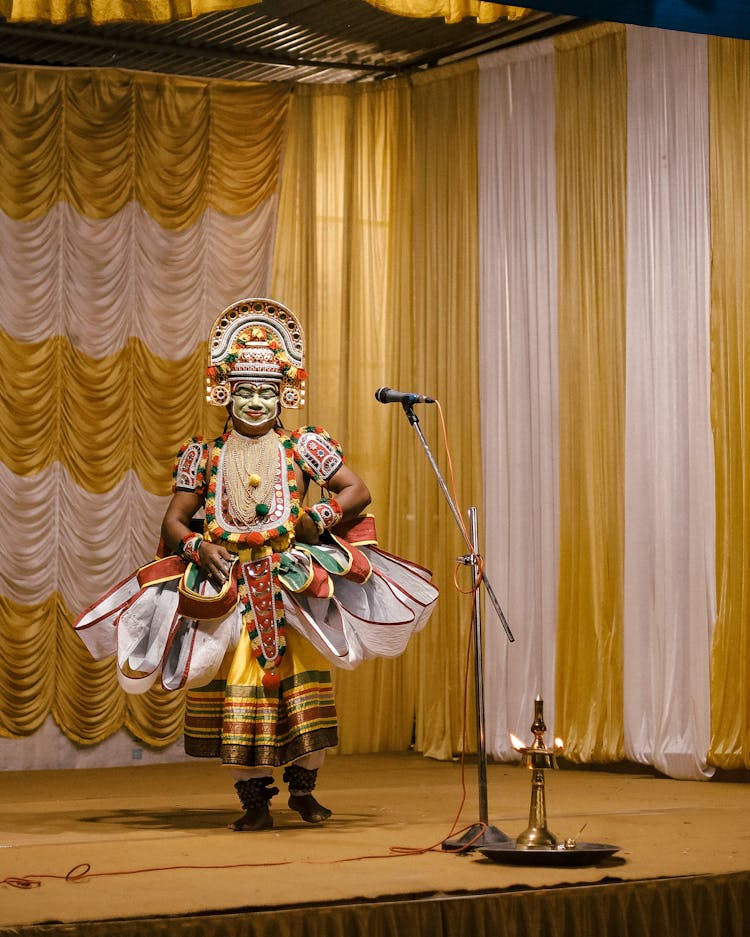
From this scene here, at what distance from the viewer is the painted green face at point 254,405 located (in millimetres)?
5301

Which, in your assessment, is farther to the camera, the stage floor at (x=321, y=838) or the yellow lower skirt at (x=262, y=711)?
the yellow lower skirt at (x=262, y=711)

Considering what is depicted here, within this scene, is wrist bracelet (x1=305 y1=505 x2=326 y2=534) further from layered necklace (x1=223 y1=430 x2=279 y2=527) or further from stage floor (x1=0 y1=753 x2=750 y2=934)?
stage floor (x1=0 y1=753 x2=750 y2=934)

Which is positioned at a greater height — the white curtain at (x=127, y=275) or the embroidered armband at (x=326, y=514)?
the white curtain at (x=127, y=275)

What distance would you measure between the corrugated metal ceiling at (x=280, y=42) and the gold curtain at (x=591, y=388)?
400 millimetres

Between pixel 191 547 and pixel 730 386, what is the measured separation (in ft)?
8.28

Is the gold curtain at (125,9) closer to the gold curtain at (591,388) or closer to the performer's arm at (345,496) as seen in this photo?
the gold curtain at (591,388)

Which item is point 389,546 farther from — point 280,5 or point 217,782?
point 280,5

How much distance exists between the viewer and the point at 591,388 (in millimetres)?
6973

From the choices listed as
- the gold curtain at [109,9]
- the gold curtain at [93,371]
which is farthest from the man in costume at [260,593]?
the gold curtain at [93,371]

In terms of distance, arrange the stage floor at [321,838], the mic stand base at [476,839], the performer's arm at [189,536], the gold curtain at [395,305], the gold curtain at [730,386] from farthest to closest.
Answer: the gold curtain at [395,305]
the gold curtain at [730,386]
the performer's arm at [189,536]
the mic stand base at [476,839]
the stage floor at [321,838]

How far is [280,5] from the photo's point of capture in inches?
270

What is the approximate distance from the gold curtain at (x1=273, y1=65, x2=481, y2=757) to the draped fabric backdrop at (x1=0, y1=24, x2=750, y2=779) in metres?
0.02

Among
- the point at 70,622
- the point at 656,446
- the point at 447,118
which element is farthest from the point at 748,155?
the point at 70,622

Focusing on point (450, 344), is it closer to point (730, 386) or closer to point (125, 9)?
point (730, 386)
